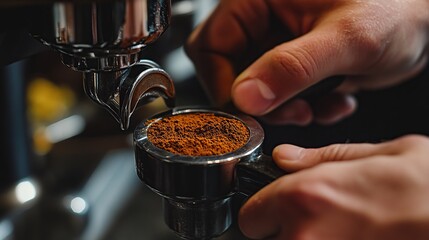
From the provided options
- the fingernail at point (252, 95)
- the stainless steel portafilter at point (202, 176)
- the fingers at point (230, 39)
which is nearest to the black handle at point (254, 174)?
the stainless steel portafilter at point (202, 176)

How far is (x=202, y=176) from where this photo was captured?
35cm

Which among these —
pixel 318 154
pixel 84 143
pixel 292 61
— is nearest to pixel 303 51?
pixel 292 61

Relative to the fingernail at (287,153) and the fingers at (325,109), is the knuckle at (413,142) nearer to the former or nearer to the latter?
the fingernail at (287,153)

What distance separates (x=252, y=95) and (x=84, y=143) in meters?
0.37

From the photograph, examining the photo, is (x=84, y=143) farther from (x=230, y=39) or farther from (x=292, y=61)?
(x=292, y=61)

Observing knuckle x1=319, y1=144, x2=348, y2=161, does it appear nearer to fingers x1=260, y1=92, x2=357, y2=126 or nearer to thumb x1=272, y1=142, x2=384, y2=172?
thumb x1=272, y1=142, x2=384, y2=172

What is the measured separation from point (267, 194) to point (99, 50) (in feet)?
0.40

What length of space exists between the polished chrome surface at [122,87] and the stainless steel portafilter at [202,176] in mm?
19

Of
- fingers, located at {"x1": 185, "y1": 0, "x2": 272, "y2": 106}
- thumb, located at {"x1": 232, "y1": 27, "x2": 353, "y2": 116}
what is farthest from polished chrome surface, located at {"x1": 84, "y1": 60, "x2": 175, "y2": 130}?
fingers, located at {"x1": 185, "y1": 0, "x2": 272, "y2": 106}

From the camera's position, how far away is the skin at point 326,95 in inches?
12.7

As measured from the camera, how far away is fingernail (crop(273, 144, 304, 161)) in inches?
14.4

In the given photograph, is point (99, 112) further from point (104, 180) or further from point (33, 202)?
point (33, 202)

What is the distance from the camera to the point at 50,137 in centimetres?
78

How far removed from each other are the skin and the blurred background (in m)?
0.06
